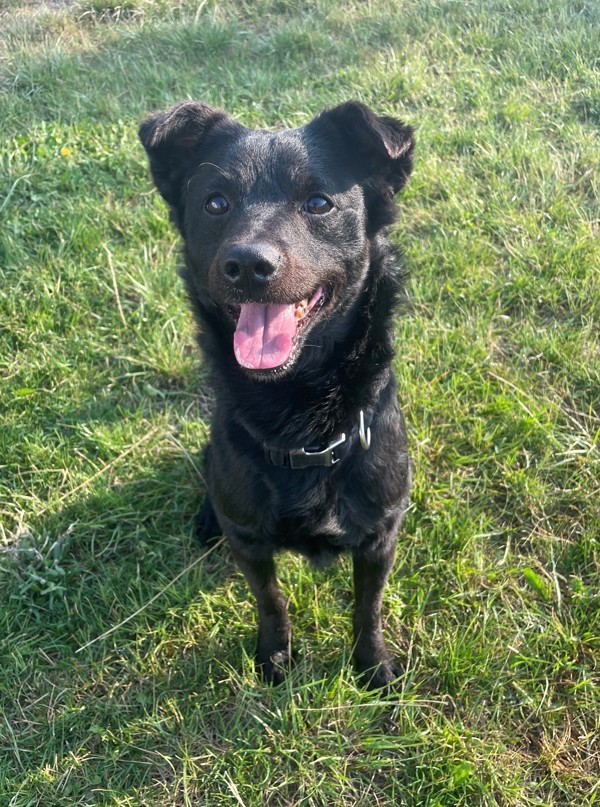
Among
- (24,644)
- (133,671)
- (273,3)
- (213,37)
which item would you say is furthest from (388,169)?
(273,3)

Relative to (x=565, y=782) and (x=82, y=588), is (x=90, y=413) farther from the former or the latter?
(x=565, y=782)

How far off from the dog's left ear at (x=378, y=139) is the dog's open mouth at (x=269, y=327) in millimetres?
479

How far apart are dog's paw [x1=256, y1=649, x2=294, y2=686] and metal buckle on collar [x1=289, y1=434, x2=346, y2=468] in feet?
2.60

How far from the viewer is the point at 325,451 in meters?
1.97

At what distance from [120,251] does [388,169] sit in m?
2.04

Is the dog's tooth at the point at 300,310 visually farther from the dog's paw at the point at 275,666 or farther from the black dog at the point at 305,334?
the dog's paw at the point at 275,666

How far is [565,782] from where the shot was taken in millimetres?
2021

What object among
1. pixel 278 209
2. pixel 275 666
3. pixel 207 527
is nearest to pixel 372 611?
pixel 275 666

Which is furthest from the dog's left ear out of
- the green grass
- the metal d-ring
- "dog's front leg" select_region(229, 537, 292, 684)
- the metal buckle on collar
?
"dog's front leg" select_region(229, 537, 292, 684)

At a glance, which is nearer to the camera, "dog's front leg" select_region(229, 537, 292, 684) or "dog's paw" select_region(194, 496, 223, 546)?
"dog's front leg" select_region(229, 537, 292, 684)

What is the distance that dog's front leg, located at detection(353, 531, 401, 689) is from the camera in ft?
7.04

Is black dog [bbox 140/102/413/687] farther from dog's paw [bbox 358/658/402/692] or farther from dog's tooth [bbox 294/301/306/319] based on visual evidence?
dog's paw [bbox 358/658/402/692]

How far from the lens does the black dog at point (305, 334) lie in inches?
74.7

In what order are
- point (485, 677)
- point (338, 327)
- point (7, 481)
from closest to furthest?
point (338, 327) < point (485, 677) < point (7, 481)
